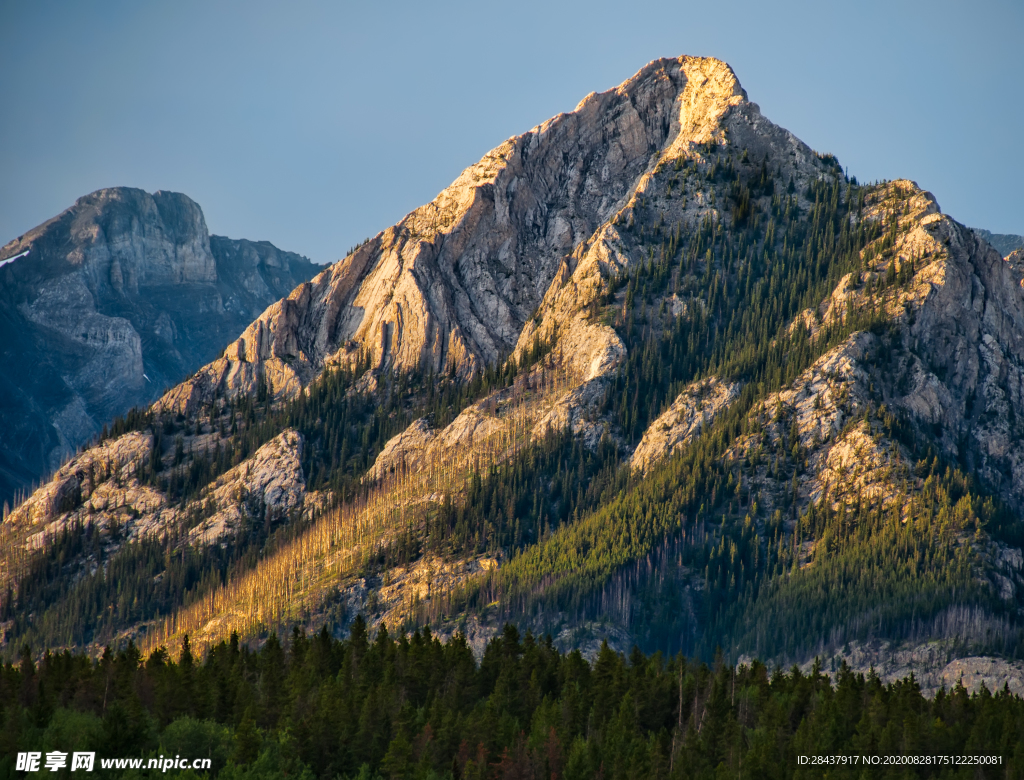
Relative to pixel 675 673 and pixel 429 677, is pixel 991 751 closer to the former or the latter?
pixel 675 673

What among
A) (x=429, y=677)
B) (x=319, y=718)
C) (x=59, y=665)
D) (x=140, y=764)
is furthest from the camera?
(x=429, y=677)

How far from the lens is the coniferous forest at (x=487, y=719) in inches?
5285

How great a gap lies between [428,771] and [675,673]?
50.9m

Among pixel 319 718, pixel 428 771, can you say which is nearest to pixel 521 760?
pixel 428 771

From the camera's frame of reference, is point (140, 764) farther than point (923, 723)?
No

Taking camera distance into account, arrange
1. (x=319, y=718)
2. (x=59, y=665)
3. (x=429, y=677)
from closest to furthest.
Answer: (x=319, y=718) → (x=59, y=665) → (x=429, y=677)

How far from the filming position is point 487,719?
482 ft

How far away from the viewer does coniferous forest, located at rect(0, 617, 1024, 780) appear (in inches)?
5285

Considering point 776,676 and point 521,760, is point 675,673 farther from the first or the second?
point 521,760

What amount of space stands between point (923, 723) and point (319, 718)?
64445 mm

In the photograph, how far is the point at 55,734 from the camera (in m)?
132

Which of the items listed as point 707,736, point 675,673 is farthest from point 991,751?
point 675,673

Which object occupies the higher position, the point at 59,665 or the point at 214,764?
the point at 59,665

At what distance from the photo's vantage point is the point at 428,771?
424 feet
